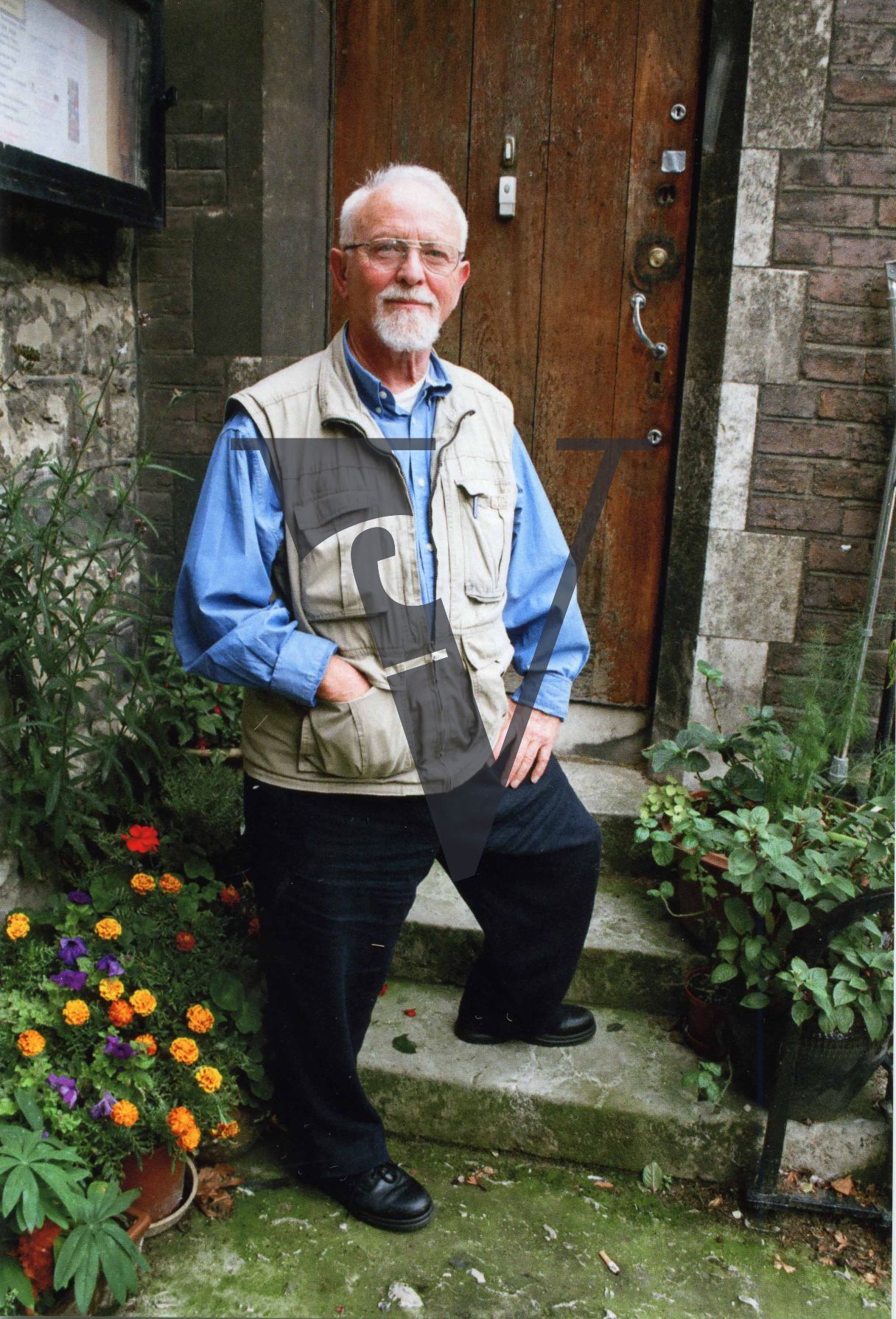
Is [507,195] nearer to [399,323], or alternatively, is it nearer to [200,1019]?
[399,323]

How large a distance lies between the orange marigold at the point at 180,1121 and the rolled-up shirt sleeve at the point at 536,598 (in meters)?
1.09

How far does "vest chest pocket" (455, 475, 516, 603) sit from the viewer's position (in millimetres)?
2161

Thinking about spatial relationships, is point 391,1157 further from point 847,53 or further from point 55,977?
point 847,53

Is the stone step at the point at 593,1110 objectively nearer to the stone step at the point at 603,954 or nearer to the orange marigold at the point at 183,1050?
the stone step at the point at 603,954

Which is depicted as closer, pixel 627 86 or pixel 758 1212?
pixel 758 1212

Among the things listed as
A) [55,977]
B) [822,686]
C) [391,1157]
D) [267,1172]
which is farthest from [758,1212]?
[55,977]

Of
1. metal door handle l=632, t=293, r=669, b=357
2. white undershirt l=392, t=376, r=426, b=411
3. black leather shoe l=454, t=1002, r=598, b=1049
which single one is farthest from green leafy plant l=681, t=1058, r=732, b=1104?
metal door handle l=632, t=293, r=669, b=357

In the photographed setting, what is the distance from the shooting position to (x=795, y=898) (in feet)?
7.93

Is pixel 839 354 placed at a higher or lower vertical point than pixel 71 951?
higher

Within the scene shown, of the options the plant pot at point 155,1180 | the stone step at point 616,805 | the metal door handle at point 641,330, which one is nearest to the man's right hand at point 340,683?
the plant pot at point 155,1180

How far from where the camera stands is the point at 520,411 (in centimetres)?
338

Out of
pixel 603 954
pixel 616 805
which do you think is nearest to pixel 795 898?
pixel 603 954

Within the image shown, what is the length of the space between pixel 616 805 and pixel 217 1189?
4.96ft

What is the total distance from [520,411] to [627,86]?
0.96 metres
